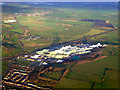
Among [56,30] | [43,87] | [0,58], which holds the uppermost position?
[56,30]

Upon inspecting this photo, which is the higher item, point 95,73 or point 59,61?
point 59,61

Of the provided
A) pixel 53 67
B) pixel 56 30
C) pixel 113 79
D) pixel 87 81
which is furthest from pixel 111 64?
pixel 56 30

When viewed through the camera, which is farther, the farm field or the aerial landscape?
the aerial landscape

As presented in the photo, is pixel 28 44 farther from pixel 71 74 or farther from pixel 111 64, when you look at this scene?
pixel 111 64

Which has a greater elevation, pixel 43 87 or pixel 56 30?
pixel 56 30

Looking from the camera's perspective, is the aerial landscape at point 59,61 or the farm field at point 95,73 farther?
the aerial landscape at point 59,61

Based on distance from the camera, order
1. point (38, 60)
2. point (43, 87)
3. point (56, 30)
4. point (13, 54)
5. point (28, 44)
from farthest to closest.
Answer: point (56, 30) → point (28, 44) → point (13, 54) → point (38, 60) → point (43, 87)

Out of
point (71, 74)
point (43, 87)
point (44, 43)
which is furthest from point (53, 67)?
point (44, 43)

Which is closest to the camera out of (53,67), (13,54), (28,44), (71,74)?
(71,74)

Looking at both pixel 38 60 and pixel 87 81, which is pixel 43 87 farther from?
pixel 38 60

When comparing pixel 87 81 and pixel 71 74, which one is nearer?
pixel 87 81

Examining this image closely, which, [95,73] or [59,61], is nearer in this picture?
[95,73]
